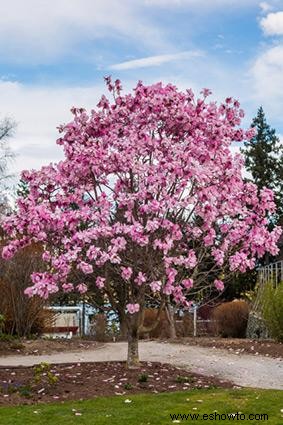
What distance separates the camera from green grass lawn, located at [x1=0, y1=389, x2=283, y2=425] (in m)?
6.18

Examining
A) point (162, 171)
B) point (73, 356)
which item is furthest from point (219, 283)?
point (73, 356)

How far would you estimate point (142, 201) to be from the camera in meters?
8.45

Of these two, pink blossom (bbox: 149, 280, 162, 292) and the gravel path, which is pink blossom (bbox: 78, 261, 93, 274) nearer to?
pink blossom (bbox: 149, 280, 162, 292)

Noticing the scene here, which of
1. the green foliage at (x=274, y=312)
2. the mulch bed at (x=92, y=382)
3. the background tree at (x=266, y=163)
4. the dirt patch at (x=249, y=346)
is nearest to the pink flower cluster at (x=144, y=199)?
the mulch bed at (x=92, y=382)

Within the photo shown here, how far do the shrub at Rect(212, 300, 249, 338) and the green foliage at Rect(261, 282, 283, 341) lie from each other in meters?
4.92

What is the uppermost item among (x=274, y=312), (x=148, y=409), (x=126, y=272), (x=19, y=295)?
(x=126, y=272)

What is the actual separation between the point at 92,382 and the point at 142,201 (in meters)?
2.34

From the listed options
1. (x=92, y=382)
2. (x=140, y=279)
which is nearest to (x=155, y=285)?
(x=140, y=279)

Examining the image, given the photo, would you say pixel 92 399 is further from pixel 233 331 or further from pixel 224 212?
pixel 233 331

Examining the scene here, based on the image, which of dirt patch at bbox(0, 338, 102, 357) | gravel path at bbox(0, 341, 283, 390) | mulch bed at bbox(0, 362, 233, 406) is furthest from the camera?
dirt patch at bbox(0, 338, 102, 357)

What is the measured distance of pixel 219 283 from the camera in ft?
30.1

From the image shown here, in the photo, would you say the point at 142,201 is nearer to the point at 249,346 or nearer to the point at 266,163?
the point at 249,346

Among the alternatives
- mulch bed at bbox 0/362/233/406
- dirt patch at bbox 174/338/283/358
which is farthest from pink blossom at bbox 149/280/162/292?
dirt patch at bbox 174/338/283/358

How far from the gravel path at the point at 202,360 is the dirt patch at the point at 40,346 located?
424 millimetres
